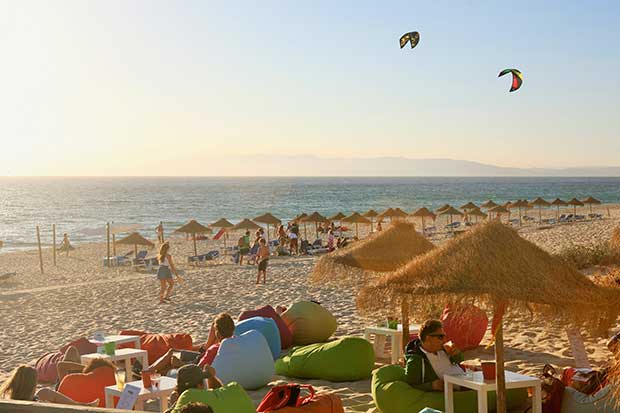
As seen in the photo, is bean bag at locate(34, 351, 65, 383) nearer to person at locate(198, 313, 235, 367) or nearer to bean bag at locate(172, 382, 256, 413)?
person at locate(198, 313, 235, 367)

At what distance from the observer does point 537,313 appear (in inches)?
Answer: 205

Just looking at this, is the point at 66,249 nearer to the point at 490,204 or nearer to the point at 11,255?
the point at 11,255

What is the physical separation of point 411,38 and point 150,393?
6320 mm

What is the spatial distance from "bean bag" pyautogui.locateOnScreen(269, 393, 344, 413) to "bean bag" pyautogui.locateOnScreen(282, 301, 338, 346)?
12.4ft

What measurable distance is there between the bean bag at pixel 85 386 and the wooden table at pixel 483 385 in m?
3.05

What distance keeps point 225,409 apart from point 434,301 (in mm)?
1695

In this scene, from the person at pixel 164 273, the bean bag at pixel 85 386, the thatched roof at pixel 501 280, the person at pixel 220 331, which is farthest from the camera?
the person at pixel 164 273

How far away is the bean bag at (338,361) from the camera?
753 cm

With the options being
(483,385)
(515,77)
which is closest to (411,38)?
(515,77)

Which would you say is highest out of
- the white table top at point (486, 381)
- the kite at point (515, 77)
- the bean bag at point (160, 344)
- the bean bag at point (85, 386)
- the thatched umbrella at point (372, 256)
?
the kite at point (515, 77)

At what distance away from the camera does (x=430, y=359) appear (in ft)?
19.2

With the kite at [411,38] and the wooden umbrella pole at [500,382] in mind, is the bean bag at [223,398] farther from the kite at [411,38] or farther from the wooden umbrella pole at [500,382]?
the kite at [411,38]

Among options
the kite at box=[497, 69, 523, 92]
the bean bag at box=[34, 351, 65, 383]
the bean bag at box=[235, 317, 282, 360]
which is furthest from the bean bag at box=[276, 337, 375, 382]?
Answer: the kite at box=[497, 69, 523, 92]

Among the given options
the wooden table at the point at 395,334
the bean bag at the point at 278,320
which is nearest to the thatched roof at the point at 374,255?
the wooden table at the point at 395,334
